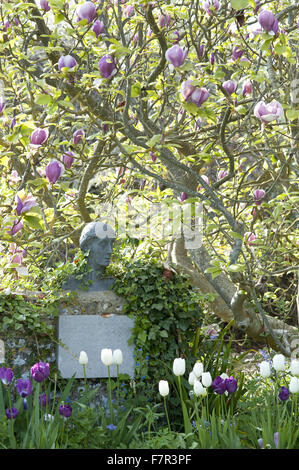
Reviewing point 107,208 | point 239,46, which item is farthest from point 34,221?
point 107,208

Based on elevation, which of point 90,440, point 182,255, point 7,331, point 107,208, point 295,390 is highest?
point 107,208

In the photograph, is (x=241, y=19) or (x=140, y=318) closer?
(x=241, y=19)

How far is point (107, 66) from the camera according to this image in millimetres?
2488

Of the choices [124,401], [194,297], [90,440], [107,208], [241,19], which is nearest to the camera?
[90,440]

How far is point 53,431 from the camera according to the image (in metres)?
2.17

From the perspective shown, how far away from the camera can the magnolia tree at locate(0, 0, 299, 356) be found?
A: 254 cm

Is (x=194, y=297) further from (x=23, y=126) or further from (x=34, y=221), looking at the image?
(x=23, y=126)

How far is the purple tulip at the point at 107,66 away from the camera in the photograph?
248cm

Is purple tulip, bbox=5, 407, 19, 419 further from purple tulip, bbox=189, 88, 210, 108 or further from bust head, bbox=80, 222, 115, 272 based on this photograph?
purple tulip, bbox=189, 88, 210, 108

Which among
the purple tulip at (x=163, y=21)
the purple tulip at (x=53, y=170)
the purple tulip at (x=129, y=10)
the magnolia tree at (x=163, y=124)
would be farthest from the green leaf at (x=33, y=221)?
the purple tulip at (x=129, y=10)

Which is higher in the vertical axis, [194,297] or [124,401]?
[194,297]

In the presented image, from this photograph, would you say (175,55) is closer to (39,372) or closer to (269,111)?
(269,111)

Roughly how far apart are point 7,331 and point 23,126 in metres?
1.09

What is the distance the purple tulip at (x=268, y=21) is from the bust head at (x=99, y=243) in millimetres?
1362
